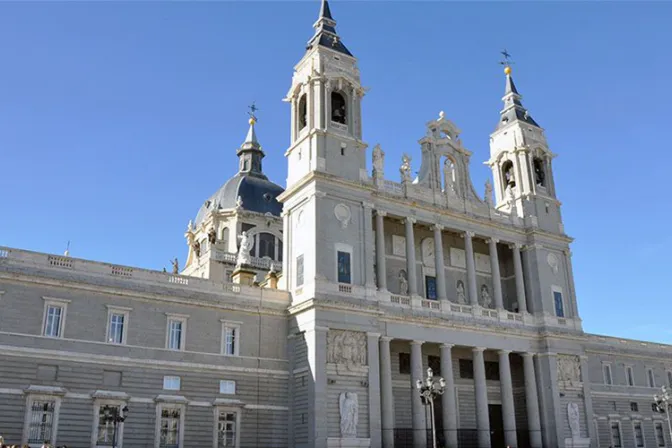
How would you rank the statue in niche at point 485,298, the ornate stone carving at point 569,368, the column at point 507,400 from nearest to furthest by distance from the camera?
the column at point 507,400, the ornate stone carving at point 569,368, the statue in niche at point 485,298

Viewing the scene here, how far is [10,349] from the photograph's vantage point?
30.6 m

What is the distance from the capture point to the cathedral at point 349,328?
32.2 metres

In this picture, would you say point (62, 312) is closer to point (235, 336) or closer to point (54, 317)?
point (54, 317)

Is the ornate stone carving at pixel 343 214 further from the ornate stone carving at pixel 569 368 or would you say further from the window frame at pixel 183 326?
the ornate stone carving at pixel 569 368

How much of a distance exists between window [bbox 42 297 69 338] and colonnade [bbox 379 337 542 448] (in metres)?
16.8

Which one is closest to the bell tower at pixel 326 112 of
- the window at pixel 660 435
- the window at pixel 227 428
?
the window at pixel 227 428

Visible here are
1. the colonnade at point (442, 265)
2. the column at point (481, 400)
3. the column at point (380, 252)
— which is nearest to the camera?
the column at point (481, 400)

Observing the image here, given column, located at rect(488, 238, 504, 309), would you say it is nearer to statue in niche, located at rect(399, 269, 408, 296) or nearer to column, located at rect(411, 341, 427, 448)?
statue in niche, located at rect(399, 269, 408, 296)

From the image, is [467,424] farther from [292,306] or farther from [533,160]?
[533,160]

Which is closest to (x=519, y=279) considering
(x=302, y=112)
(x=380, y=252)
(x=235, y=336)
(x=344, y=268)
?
(x=380, y=252)

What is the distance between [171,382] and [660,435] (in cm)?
3928

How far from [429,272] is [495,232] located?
553 cm

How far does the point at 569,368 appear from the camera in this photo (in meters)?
46.0

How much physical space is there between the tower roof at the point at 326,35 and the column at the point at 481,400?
20850 millimetres
